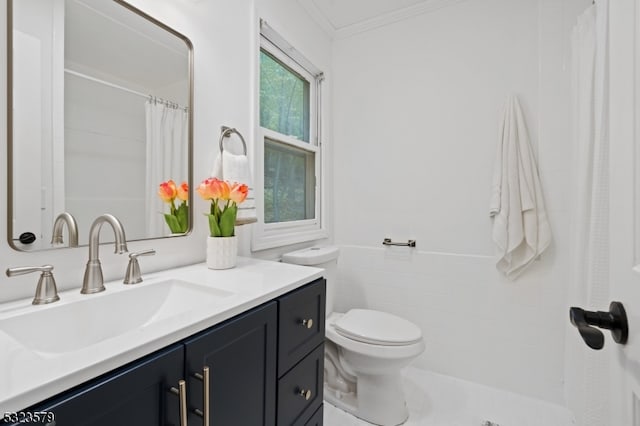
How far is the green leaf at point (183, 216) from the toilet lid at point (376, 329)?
3.03ft

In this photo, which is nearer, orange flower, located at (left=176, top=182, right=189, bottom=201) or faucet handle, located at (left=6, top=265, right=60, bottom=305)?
faucet handle, located at (left=6, top=265, right=60, bottom=305)

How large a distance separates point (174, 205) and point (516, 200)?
1.71m

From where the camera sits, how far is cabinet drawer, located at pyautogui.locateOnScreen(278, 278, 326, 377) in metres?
0.84

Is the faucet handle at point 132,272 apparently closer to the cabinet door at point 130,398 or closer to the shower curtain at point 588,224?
the cabinet door at point 130,398

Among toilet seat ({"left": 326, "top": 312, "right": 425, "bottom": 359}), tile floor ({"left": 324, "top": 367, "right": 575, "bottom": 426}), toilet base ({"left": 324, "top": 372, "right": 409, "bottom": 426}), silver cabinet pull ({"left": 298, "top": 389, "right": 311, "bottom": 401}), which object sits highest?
silver cabinet pull ({"left": 298, "top": 389, "right": 311, "bottom": 401})

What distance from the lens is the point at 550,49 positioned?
5.09ft

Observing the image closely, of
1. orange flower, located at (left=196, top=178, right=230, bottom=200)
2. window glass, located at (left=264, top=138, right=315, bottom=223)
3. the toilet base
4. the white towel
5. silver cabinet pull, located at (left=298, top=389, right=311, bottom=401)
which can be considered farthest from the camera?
window glass, located at (left=264, top=138, right=315, bottom=223)

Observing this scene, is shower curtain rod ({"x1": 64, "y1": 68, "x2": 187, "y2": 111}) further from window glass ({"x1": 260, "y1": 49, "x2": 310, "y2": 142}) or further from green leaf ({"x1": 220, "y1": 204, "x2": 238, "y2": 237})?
window glass ({"x1": 260, "y1": 49, "x2": 310, "y2": 142})

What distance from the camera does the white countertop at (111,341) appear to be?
15.2 inches

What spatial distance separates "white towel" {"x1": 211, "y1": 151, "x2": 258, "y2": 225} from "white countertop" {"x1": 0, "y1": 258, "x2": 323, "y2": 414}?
1.02 feet

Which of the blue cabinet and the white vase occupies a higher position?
the white vase

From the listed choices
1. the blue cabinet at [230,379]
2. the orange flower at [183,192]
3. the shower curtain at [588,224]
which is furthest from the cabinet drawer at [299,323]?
the shower curtain at [588,224]

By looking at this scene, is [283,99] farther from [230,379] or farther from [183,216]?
[230,379]

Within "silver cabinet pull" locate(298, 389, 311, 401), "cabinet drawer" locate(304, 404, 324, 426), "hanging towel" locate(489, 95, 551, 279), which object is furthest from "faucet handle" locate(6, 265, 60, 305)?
"hanging towel" locate(489, 95, 551, 279)
